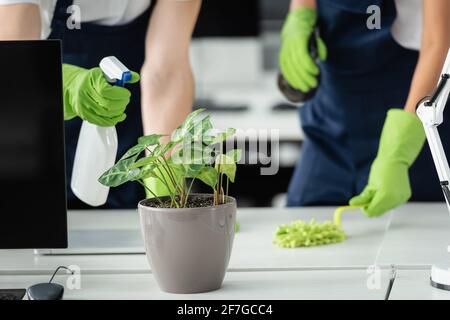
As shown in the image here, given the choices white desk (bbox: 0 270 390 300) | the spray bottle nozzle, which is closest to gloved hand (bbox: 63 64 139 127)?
the spray bottle nozzle

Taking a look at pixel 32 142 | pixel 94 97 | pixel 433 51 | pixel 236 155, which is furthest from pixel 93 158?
pixel 433 51

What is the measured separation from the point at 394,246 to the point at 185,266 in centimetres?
49

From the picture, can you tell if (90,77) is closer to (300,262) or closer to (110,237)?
(110,237)

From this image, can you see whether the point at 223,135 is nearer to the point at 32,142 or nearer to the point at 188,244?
the point at 188,244

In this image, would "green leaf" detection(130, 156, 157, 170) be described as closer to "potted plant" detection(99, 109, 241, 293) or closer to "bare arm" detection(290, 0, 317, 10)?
"potted plant" detection(99, 109, 241, 293)

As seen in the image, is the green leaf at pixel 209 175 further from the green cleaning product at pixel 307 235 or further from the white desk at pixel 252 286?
the green cleaning product at pixel 307 235

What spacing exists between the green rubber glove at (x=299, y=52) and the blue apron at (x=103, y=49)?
1.55 feet

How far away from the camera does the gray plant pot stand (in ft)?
3.83

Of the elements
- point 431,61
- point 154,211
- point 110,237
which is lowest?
point 110,237

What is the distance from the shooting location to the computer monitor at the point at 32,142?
1.21 metres

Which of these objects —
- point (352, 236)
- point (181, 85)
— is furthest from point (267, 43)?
point (352, 236)

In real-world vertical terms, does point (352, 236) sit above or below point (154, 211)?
below
